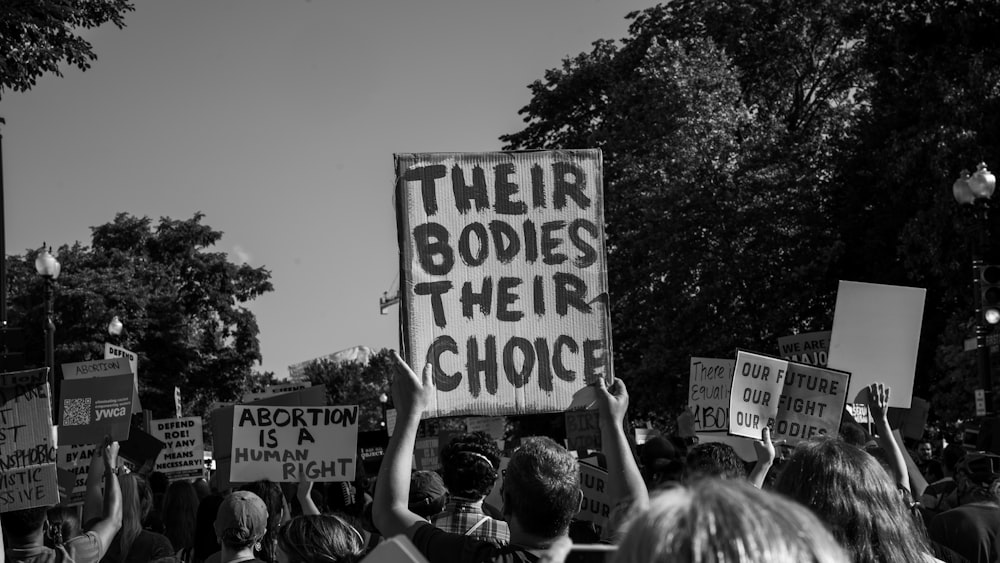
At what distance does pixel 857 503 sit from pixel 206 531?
3974mm

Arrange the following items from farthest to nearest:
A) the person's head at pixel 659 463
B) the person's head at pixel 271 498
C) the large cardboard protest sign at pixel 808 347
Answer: the large cardboard protest sign at pixel 808 347 → the person's head at pixel 271 498 → the person's head at pixel 659 463

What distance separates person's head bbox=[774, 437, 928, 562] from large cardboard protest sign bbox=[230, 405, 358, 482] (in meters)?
4.92

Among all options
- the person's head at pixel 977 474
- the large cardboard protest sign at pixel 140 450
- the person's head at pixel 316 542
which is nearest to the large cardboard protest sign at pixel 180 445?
the large cardboard protest sign at pixel 140 450

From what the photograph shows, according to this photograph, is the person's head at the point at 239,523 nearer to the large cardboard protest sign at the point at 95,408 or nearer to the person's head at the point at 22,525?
the person's head at the point at 22,525

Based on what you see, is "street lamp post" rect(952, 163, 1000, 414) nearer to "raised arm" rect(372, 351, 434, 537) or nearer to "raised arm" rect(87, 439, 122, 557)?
"raised arm" rect(87, 439, 122, 557)

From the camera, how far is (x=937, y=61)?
2203cm

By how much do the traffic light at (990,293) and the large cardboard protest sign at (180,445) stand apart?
8815mm

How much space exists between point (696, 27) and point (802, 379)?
2530 cm

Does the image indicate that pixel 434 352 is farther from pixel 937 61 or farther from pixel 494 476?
pixel 937 61

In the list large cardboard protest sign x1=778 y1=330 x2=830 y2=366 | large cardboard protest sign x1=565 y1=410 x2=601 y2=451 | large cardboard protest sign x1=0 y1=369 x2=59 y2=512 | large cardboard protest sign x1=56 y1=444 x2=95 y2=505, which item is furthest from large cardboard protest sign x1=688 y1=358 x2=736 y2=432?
large cardboard protest sign x1=56 y1=444 x2=95 y2=505

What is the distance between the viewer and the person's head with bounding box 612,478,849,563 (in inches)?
52.7

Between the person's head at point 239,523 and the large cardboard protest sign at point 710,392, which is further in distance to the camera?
the large cardboard protest sign at point 710,392

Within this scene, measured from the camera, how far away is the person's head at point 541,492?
3.51m

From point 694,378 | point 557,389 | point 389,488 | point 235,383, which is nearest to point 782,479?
point 389,488
